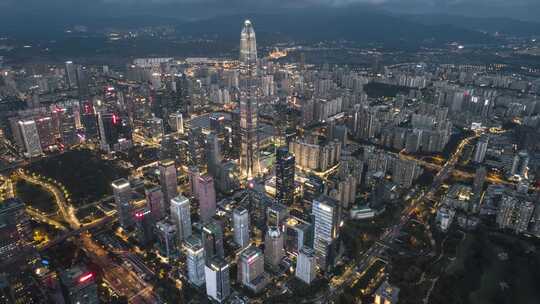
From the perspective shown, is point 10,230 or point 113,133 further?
point 113,133

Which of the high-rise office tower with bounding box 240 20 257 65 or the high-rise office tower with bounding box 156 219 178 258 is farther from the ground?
the high-rise office tower with bounding box 240 20 257 65

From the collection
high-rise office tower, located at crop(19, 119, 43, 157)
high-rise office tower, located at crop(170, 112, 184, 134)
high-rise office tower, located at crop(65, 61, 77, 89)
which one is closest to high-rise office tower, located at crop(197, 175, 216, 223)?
high-rise office tower, located at crop(170, 112, 184, 134)

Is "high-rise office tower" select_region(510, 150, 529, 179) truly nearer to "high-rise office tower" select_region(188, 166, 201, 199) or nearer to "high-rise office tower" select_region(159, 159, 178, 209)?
"high-rise office tower" select_region(188, 166, 201, 199)

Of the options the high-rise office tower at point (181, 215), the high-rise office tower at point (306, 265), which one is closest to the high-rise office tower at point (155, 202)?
the high-rise office tower at point (181, 215)

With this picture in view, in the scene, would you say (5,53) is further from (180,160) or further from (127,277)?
(127,277)

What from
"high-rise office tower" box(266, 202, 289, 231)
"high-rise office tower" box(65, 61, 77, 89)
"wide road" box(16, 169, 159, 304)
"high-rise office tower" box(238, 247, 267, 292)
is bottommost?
"wide road" box(16, 169, 159, 304)

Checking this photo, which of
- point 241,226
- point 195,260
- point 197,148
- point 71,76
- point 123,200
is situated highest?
point 71,76

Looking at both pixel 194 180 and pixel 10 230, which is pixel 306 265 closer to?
pixel 194 180

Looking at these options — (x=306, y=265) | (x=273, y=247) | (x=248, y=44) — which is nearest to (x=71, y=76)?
(x=248, y=44)
